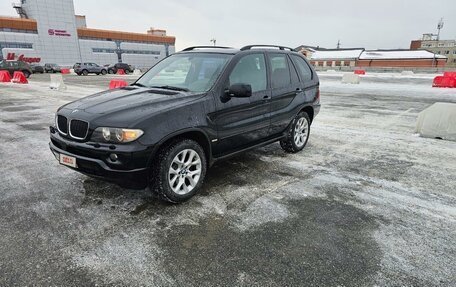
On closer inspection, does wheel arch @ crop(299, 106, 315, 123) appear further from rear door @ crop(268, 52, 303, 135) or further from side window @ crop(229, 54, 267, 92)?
side window @ crop(229, 54, 267, 92)

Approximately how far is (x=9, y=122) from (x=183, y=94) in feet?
23.1

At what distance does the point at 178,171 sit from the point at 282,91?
93.0 inches

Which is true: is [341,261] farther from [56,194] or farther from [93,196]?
[56,194]

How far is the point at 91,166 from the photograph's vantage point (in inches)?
131

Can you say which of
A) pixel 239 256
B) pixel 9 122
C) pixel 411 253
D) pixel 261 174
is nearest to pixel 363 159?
pixel 261 174

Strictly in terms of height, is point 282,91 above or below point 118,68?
below

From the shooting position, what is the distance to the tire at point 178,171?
11.3 feet

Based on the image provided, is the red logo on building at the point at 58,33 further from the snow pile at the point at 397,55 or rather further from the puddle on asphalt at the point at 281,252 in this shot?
the puddle on asphalt at the point at 281,252

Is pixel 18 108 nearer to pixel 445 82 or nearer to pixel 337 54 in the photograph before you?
pixel 445 82

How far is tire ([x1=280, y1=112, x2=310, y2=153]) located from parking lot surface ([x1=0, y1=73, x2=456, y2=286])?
1.00 ft

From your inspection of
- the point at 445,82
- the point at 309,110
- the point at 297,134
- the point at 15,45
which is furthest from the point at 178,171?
the point at 15,45

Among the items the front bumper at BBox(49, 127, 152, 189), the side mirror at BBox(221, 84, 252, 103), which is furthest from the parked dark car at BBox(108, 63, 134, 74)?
the front bumper at BBox(49, 127, 152, 189)

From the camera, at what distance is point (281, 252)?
2.84 meters

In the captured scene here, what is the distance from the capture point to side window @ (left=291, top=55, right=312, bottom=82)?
18.5ft
